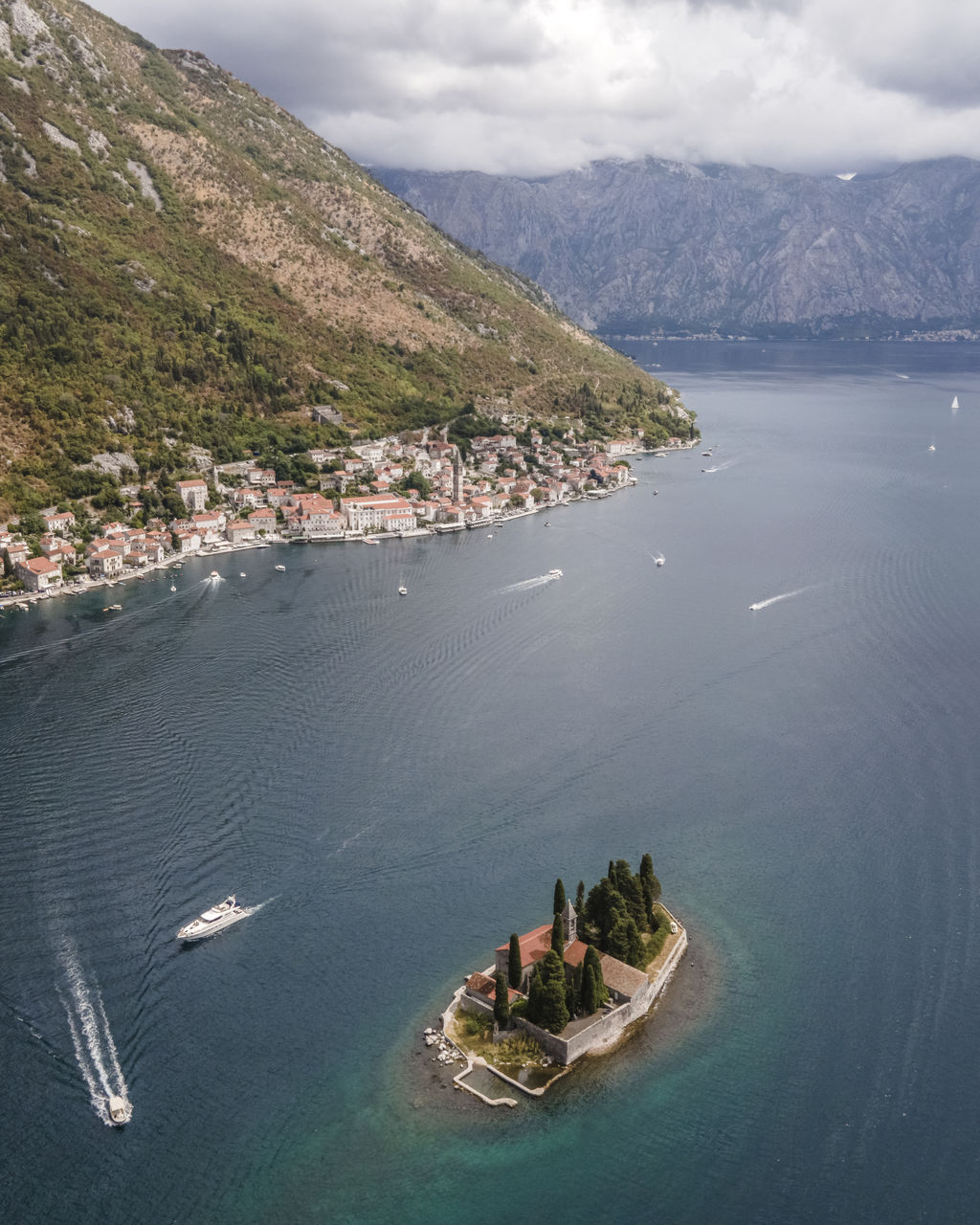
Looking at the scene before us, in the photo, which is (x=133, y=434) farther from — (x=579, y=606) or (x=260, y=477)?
(x=579, y=606)

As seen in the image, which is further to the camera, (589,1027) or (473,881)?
(473,881)

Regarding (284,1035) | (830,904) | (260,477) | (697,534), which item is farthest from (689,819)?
(260,477)

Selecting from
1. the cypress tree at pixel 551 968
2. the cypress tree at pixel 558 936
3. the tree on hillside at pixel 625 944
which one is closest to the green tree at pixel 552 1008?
the cypress tree at pixel 551 968

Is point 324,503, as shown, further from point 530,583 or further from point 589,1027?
point 589,1027

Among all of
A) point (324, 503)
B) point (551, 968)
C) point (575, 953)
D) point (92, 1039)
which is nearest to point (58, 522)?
point (324, 503)

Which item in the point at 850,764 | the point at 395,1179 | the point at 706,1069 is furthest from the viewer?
the point at 850,764

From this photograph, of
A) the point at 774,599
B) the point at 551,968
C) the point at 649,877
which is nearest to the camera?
the point at 551,968

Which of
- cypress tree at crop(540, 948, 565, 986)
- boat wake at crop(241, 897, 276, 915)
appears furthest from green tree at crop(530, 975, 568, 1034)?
boat wake at crop(241, 897, 276, 915)

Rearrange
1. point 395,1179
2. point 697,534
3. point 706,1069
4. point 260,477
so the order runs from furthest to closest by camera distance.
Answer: point 260,477 < point 697,534 < point 706,1069 < point 395,1179
